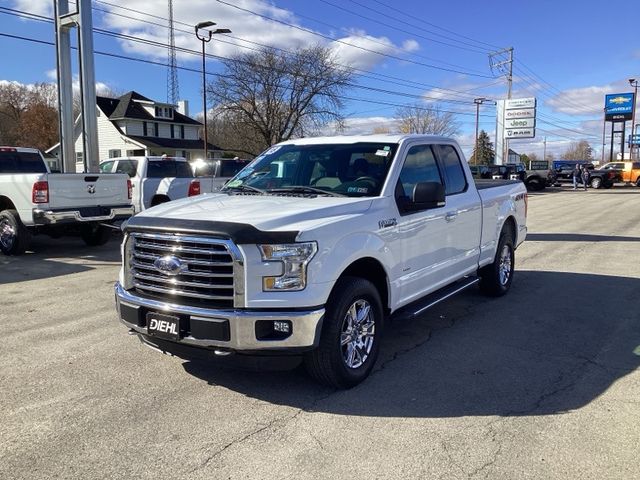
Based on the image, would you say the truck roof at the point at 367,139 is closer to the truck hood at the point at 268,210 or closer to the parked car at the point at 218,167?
the truck hood at the point at 268,210

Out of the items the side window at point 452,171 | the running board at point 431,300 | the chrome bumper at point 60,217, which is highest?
the side window at point 452,171

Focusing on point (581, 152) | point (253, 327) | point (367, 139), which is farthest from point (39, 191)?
point (581, 152)

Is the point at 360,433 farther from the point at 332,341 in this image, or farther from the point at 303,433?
the point at 332,341

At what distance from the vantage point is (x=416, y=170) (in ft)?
17.2

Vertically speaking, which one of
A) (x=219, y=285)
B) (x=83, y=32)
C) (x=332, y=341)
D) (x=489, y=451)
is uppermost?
(x=83, y=32)

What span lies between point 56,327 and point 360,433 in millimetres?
3809

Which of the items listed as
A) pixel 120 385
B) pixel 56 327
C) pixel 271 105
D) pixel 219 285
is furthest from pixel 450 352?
pixel 271 105

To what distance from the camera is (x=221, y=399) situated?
3939 mm

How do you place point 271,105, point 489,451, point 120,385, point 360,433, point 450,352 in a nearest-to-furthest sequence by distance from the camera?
1. point 489,451
2. point 360,433
3. point 120,385
4. point 450,352
5. point 271,105

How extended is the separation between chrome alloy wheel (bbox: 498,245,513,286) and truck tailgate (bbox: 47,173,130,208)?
7359 millimetres

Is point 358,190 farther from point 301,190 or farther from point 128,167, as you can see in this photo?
point 128,167

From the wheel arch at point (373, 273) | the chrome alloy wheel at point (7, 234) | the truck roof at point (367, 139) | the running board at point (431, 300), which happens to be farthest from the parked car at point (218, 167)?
the wheel arch at point (373, 273)

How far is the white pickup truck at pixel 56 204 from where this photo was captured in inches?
378

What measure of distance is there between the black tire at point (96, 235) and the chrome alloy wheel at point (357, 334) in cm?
891
